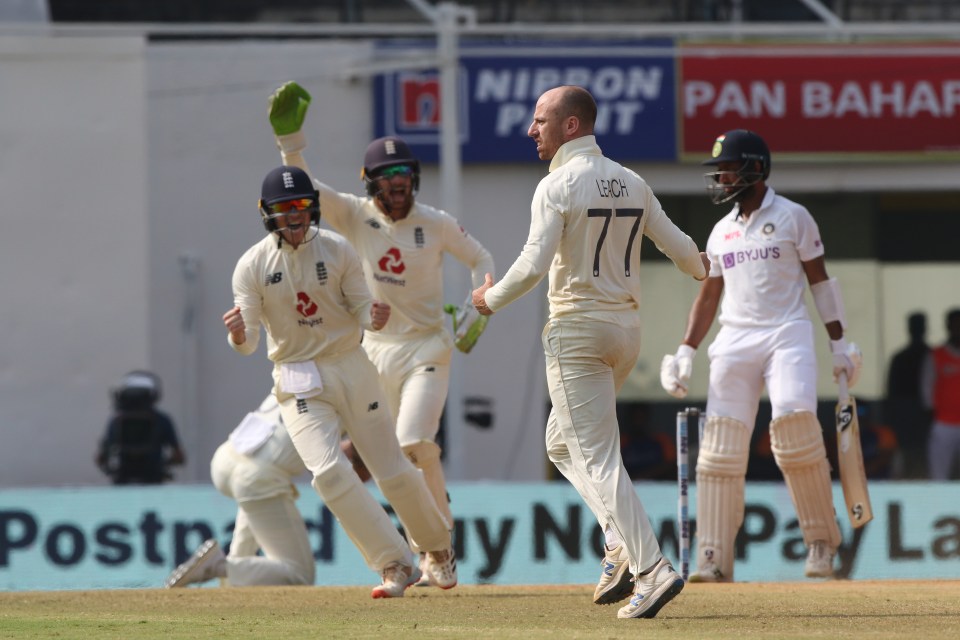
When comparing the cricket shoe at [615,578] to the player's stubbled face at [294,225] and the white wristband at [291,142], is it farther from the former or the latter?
the white wristband at [291,142]

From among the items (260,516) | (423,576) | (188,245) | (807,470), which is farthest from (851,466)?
(188,245)

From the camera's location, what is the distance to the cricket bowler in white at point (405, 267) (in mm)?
9812

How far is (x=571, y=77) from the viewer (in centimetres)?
1862

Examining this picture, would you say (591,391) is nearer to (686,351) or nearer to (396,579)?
(396,579)

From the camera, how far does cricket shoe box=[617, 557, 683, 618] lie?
729 centimetres

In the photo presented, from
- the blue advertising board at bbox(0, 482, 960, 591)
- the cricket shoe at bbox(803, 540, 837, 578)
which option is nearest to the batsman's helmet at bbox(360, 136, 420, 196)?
the cricket shoe at bbox(803, 540, 837, 578)

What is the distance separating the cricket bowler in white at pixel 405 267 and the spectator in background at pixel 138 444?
19.7ft

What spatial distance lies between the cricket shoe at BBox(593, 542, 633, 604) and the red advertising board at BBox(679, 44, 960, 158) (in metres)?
10.8

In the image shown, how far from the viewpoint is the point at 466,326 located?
9.76 m

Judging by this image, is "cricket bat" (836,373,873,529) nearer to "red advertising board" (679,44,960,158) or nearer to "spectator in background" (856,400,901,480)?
"spectator in background" (856,400,901,480)

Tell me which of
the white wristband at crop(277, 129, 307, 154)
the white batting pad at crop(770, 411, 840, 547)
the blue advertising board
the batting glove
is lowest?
the blue advertising board

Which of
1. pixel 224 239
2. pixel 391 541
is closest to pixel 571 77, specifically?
pixel 224 239

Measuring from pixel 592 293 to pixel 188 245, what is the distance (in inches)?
450

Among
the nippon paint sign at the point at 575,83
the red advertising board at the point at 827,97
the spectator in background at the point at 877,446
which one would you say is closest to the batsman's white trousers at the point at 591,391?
the spectator in background at the point at 877,446
